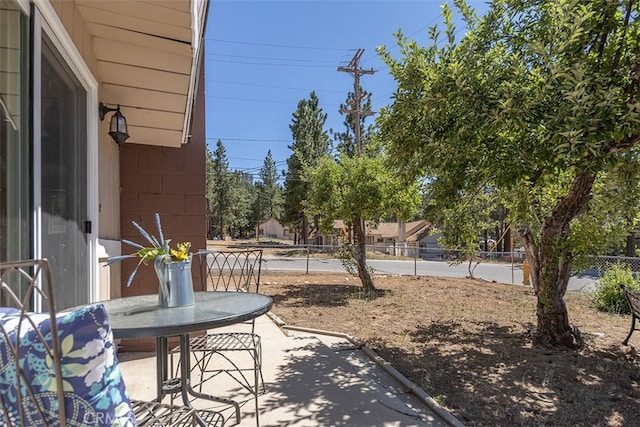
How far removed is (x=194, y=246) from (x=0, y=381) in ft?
10.8

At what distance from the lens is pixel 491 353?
13.3 ft

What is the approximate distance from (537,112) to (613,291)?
5271mm

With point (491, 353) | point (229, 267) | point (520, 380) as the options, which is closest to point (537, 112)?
point (520, 380)

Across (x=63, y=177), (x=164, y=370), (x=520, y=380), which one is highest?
(x=63, y=177)

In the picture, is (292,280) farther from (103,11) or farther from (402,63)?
(103,11)

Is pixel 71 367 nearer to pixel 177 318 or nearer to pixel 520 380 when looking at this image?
pixel 177 318

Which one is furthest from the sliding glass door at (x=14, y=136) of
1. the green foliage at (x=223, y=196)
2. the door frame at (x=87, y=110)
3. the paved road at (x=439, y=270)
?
the green foliage at (x=223, y=196)

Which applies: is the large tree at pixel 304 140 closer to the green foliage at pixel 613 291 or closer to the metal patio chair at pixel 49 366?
the green foliage at pixel 613 291

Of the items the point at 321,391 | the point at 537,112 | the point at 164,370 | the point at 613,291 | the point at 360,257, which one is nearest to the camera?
the point at 164,370

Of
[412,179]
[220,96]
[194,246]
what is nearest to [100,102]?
[194,246]

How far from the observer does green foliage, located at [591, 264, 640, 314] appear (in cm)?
623

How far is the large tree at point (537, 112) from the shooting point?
262cm

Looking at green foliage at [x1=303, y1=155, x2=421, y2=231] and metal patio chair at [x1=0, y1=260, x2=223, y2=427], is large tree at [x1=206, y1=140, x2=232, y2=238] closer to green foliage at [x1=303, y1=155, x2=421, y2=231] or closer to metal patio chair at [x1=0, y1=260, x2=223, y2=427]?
green foliage at [x1=303, y1=155, x2=421, y2=231]

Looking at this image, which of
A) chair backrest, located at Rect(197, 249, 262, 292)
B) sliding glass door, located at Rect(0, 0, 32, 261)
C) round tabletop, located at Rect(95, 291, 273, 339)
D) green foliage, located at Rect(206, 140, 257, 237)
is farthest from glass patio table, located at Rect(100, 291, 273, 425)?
green foliage, located at Rect(206, 140, 257, 237)
